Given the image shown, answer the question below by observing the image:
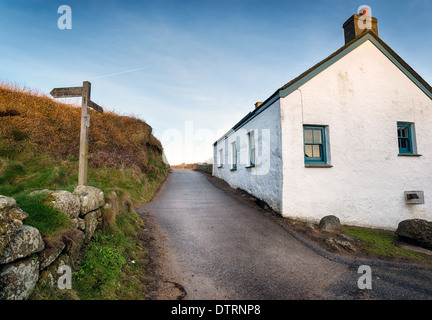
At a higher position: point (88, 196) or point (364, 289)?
point (88, 196)

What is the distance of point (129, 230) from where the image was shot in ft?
18.7

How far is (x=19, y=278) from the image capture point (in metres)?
2.37

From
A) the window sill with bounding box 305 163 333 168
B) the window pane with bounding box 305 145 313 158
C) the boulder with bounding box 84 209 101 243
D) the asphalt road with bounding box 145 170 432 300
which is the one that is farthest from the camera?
the window pane with bounding box 305 145 313 158

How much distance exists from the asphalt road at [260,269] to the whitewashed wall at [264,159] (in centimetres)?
169

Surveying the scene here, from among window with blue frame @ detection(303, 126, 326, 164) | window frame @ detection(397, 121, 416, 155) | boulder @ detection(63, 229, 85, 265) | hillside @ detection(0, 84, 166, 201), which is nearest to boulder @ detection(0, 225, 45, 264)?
boulder @ detection(63, 229, 85, 265)

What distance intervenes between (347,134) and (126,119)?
13.9 meters

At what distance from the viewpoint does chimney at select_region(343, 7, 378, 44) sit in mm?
10500

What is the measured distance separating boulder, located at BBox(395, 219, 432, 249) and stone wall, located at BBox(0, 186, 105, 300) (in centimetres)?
875

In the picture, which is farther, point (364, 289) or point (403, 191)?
point (403, 191)

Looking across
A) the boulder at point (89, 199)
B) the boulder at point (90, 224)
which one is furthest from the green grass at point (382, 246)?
the boulder at point (89, 199)

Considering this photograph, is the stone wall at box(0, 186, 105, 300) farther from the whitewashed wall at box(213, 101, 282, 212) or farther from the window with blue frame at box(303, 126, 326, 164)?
the window with blue frame at box(303, 126, 326, 164)
